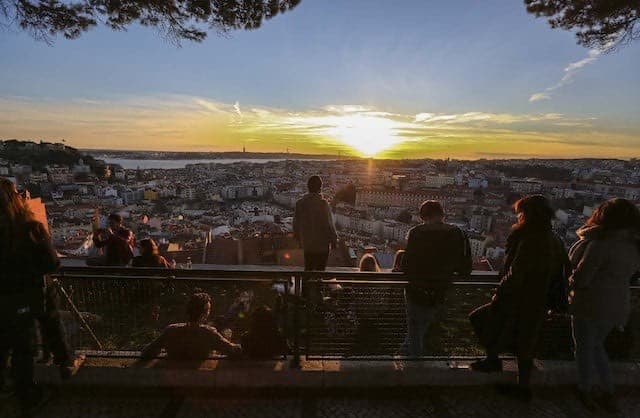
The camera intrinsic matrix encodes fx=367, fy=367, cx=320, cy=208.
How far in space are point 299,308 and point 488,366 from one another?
148cm

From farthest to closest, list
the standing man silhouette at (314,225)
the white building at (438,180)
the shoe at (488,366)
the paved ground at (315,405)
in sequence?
the white building at (438,180) < the standing man silhouette at (314,225) < the shoe at (488,366) < the paved ground at (315,405)

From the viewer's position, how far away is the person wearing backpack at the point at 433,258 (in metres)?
2.80

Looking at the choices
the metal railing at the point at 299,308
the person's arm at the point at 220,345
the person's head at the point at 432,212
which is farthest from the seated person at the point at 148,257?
the person's head at the point at 432,212

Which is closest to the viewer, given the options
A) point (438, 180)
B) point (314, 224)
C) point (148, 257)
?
point (148, 257)

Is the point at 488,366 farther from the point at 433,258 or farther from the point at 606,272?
the point at 606,272

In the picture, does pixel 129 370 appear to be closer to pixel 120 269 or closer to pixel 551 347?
pixel 120 269

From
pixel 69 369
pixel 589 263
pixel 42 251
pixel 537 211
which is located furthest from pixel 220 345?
pixel 589 263

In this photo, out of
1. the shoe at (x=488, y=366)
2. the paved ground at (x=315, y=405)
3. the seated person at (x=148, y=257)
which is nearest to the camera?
the paved ground at (x=315, y=405)

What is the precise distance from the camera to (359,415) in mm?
2438

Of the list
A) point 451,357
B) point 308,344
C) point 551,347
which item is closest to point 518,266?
point 451,357

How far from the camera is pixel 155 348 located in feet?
9.12

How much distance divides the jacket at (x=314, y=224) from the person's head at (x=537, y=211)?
215 centimetres

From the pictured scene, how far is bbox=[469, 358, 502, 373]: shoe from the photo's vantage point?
108 inches

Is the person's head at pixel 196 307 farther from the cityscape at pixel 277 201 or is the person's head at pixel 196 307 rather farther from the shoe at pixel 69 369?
the cityscape at pixel 277 201
